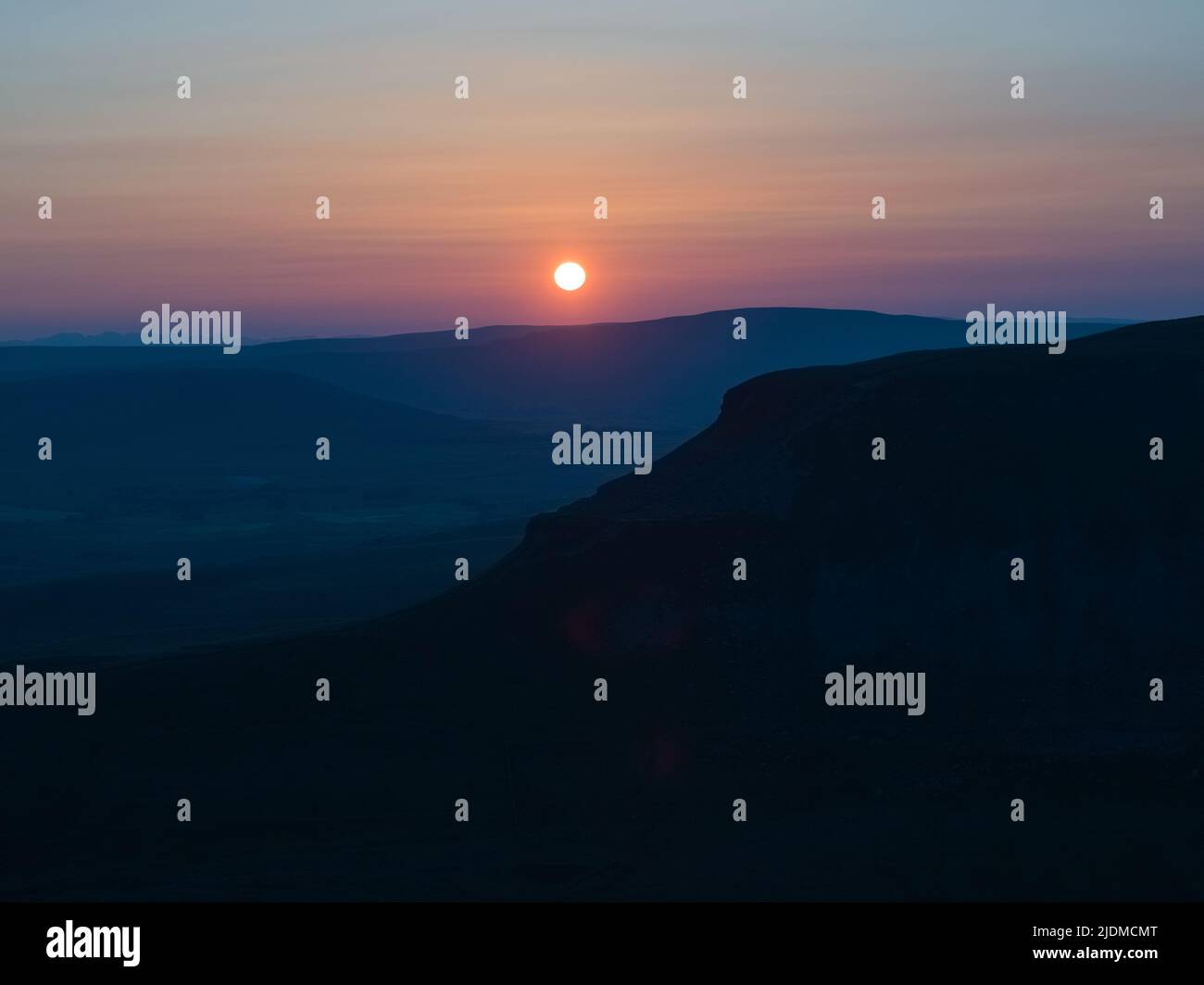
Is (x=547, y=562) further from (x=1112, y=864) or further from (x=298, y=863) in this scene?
(x=1112, y=864)

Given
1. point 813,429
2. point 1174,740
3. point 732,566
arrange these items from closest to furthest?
1. point 1174,740
2. point 732,566
3. point 813,429

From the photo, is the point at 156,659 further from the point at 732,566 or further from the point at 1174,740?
the point at 1174,740

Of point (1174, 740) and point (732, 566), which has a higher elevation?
point (732, 566)

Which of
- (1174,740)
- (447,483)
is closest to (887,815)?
(1174,740)

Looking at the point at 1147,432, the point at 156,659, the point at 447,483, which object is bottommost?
the point at 156,659
